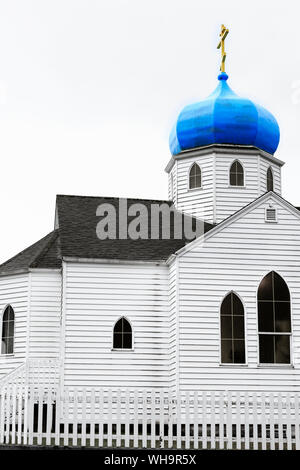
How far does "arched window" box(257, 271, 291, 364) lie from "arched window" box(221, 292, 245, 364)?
0.56 metres

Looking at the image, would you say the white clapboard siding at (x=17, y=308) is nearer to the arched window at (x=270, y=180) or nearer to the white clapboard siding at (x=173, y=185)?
the white clapboard siding at (x=173, y=185)

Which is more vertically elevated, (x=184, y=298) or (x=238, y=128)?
(x=238, y=128)

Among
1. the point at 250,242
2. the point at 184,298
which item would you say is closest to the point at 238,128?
the point at 250,242

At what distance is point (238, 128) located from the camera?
28.8m

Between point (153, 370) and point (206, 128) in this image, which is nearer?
point (153, 370)

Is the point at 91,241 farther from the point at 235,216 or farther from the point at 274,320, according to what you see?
the point at 274,320

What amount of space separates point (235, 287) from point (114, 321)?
401cm

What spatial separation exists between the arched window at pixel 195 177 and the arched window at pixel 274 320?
6338 mm

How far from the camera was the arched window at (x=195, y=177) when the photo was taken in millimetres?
29250

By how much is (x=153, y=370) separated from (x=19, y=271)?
5.55 meters

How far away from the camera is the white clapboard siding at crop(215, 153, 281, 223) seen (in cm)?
2866

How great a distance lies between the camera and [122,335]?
25031 mm
